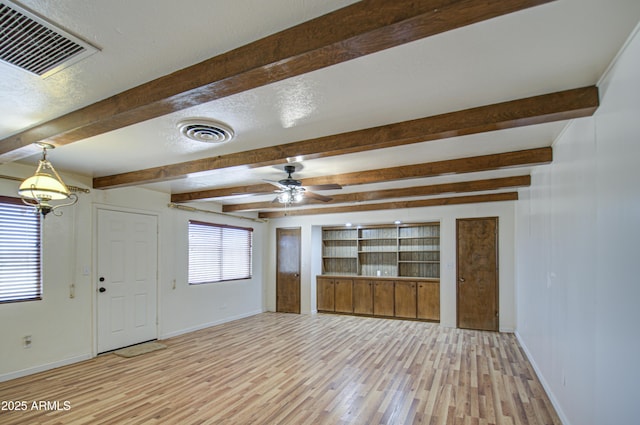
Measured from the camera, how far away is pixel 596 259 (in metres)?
2.19

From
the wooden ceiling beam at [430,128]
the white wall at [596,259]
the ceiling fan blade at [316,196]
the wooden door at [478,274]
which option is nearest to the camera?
the white wall at [596,259]

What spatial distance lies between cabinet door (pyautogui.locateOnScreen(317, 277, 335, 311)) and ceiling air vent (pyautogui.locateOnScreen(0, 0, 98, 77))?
22.7 ft

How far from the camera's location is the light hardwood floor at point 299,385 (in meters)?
3.07

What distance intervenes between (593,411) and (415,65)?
253cm

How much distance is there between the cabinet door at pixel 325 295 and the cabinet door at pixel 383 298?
1.07 metres

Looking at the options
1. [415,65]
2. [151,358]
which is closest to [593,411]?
[415,65]

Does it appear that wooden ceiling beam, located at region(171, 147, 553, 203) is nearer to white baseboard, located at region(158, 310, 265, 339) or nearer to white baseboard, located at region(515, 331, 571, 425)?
white baseboard, located at region(515, 331, 571, 425)

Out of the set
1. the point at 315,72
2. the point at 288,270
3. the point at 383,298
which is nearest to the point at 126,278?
the point at 288,270

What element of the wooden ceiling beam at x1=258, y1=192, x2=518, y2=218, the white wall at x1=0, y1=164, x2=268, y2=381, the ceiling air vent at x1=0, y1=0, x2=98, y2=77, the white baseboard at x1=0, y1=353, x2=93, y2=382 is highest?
the ceiling air vent at x1=0, y1=0, x2=98, y2=77

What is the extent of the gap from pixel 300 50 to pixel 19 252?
4.46m

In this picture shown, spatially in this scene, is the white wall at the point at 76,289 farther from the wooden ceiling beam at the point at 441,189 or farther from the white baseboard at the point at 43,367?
the wooden ceiling beam at the point at 441,189

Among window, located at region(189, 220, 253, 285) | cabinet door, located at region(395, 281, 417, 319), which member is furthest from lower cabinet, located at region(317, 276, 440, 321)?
window, located at region(189, 220, 253, 285)

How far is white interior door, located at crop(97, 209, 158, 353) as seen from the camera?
4859 millimetres

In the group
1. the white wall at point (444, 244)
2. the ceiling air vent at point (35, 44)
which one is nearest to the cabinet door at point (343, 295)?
the white wall at point (444, 244)
